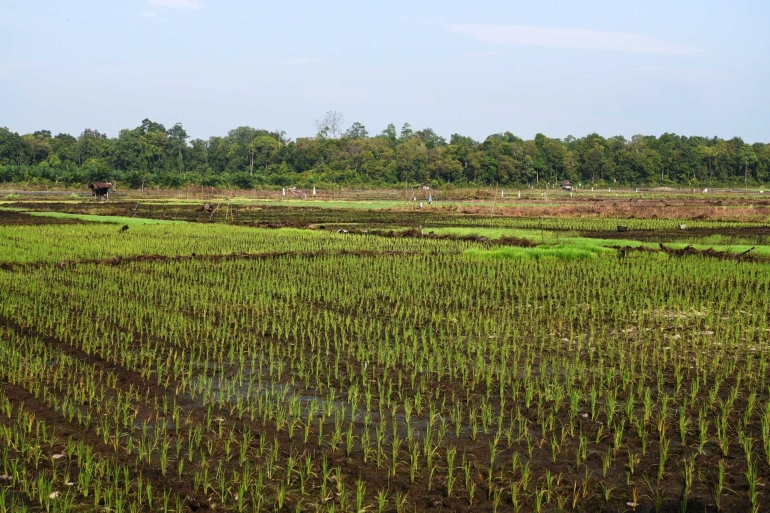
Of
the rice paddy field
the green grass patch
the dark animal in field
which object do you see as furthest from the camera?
the dark animal in field

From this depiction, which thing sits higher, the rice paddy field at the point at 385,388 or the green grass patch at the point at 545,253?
the green grass patch at the point at 545,253

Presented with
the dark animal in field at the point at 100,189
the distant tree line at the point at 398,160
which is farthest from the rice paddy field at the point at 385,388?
the distant tree line at the point at 398,160

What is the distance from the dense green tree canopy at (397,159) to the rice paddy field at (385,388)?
2289 inches

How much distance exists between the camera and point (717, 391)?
6328 millimetres

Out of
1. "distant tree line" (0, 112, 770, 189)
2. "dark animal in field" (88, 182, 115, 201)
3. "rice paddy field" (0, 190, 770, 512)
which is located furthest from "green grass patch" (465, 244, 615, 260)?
"distant tree line" (0, 112, 770, 189)

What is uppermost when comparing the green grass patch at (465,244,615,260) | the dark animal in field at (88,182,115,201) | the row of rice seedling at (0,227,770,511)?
the dark animal in field at (88,182,115,201)

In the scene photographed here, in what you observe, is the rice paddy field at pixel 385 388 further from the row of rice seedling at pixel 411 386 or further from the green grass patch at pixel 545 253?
the green grass patch at pixel 545 253

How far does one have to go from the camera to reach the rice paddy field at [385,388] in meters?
4.41

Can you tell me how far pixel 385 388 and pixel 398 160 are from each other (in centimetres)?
7192

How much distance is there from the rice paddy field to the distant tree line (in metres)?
57.3

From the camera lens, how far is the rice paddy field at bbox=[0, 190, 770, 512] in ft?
14.5

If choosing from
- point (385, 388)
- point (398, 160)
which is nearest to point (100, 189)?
point (398, 160)

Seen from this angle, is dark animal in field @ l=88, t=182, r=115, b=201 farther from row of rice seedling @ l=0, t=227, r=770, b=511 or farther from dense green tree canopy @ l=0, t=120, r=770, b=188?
row of rice seedling @ l=0, t=227, r=770, b=511

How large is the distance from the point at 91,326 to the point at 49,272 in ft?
17.9
